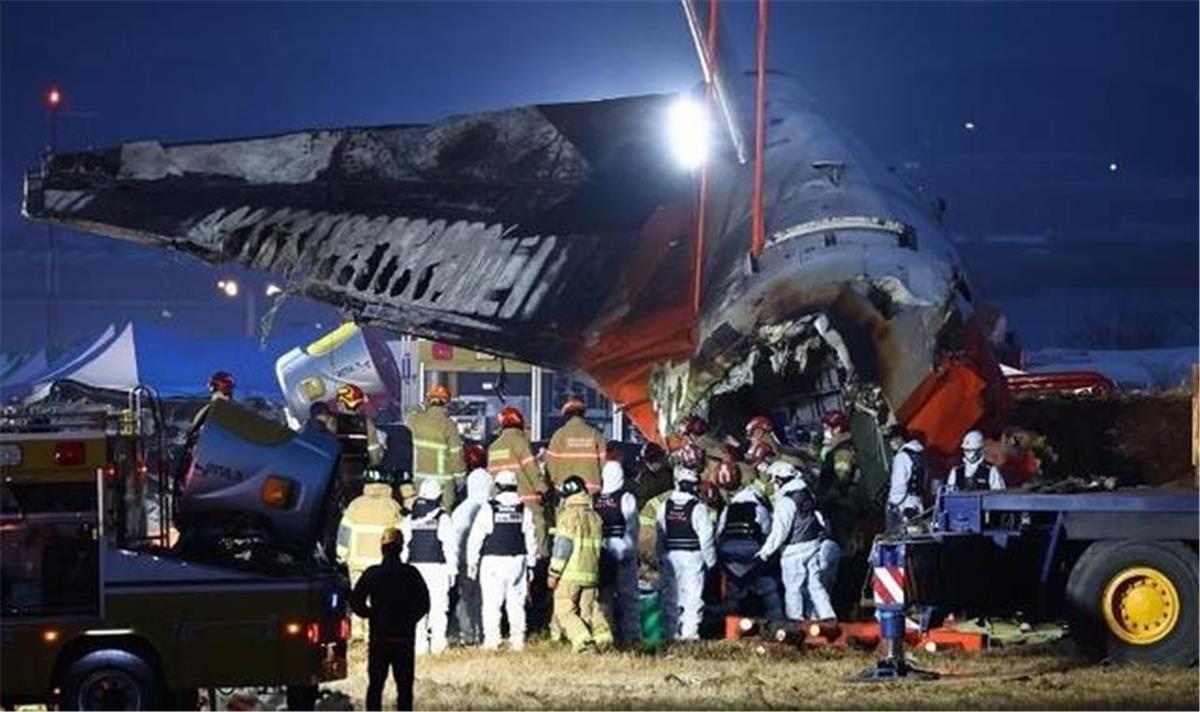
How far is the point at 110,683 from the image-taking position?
50.2 feet

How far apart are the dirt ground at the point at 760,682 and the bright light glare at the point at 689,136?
1000cm

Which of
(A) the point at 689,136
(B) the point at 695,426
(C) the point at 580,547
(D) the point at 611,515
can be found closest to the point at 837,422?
(B) the point at 695,426

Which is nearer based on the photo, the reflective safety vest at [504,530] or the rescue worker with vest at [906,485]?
the reflective safety vest at [504,530]

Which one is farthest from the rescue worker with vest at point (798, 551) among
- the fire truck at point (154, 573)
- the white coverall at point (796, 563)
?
the fire truck at point (154, 573)

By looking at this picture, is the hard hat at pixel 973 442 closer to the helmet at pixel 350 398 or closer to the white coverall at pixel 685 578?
the white coverall at pixel 685 578

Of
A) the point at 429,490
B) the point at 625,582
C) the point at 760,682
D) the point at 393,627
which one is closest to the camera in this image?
the point at 393,627

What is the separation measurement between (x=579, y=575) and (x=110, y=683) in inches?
240

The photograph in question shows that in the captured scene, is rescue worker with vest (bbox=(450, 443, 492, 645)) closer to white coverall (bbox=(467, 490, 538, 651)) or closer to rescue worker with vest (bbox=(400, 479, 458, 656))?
rescue worker with vest (bbox=(400, 479, 458, 656))

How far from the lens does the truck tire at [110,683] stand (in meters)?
15.2

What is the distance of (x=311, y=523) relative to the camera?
650 inches

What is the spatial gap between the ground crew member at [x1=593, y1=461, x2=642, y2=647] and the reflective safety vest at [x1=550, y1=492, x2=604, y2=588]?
0.36 meters

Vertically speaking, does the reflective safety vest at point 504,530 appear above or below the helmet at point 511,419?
below

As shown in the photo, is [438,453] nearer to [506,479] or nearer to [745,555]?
[506,479]

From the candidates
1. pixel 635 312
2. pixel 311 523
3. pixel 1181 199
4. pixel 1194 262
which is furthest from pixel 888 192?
pixel 1181 199
